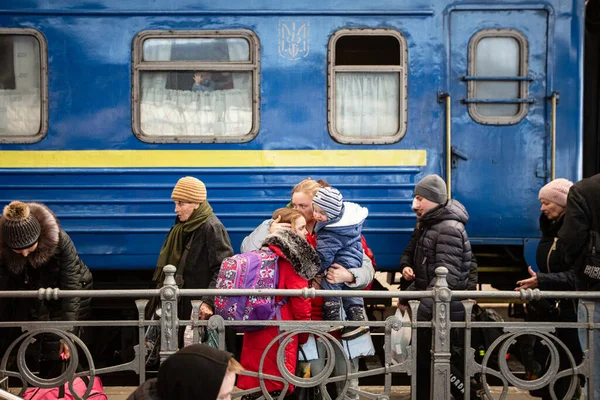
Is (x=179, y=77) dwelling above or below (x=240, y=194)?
above

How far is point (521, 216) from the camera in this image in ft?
21.2

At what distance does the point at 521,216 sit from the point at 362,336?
2.62 meters

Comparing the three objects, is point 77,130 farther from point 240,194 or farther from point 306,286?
point 306,286

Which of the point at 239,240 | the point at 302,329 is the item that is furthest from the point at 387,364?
the point at 239,240

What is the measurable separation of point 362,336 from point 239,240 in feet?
7.10

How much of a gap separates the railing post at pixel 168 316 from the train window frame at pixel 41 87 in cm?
282

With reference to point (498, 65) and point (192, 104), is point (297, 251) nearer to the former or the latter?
point (192, 104)

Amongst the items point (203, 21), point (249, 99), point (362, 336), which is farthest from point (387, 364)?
point (203, 21)

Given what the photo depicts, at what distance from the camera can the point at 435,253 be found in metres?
4.89

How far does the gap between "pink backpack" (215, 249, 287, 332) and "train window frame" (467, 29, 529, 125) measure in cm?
293

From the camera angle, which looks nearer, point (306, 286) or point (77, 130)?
point (306, 286)

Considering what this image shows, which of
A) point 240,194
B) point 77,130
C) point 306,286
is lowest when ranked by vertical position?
point 306,286

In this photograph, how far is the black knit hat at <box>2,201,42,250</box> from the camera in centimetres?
455

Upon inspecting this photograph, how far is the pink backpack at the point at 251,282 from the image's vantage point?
4.41 meters
